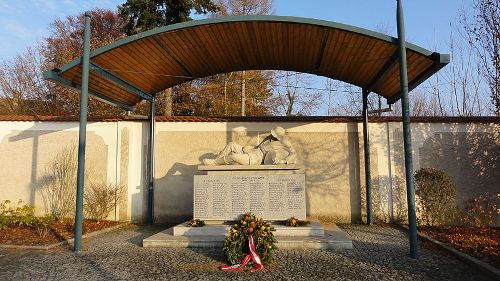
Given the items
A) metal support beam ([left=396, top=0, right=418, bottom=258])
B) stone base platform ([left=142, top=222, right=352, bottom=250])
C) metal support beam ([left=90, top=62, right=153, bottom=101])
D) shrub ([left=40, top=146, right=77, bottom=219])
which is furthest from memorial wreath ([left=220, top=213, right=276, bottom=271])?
shrub ([left=40, top=146, right=77, bottom=219])

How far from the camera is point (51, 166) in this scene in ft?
36.5

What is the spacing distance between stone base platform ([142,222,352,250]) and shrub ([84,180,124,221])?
3.57 metres

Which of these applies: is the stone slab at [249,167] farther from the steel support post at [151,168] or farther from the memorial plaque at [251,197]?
the steel support post at [151,168]

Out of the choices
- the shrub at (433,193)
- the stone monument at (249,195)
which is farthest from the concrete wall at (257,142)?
the stone monument at (249,195)

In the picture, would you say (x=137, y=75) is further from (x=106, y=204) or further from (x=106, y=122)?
(x=106, y=204)

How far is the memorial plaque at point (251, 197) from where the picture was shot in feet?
26.6

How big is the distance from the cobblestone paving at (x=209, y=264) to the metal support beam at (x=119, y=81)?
366cm

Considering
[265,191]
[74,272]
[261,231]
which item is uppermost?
[265,191]

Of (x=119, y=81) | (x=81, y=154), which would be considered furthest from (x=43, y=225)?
(x=119, y=81)

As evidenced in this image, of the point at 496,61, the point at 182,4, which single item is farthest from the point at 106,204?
the point at 496,61

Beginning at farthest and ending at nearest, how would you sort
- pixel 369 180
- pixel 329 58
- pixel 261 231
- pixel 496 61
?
pixel 496 61, pixel 369 180, pixel 329 58, pixel 261 231

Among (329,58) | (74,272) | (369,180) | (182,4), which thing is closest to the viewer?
(74,272)

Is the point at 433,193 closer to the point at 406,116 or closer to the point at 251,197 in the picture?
the point at 406,116

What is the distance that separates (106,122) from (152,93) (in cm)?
169
